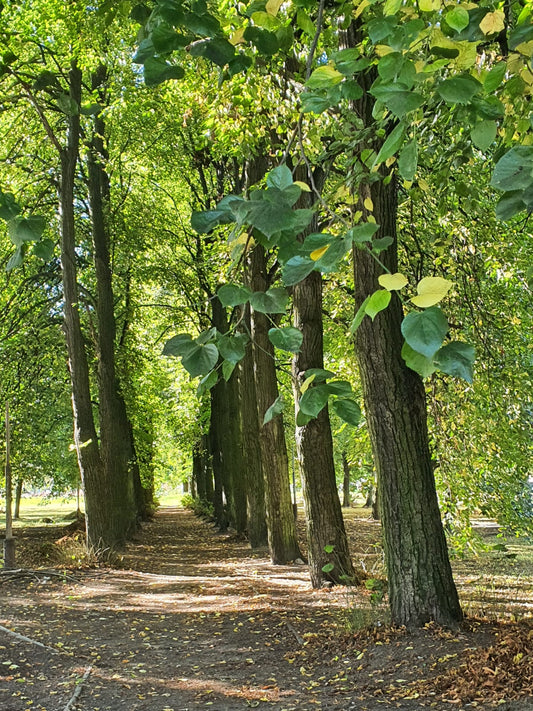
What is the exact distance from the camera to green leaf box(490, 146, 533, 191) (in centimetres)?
122

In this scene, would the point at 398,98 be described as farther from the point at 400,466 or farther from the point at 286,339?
the point at 400,466

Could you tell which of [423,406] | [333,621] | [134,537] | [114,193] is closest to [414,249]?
[423,406]

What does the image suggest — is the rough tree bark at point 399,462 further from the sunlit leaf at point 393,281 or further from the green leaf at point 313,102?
the sunlit leaf at point 393,281

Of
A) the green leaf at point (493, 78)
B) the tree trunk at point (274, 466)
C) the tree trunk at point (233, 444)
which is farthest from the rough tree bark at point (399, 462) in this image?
the tree trunk at point (233, 444)

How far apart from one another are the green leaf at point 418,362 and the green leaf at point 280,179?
37 cm

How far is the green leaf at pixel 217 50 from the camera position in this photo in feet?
4.74

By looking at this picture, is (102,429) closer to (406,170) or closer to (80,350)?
(80,350)

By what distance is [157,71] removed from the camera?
4.71ft

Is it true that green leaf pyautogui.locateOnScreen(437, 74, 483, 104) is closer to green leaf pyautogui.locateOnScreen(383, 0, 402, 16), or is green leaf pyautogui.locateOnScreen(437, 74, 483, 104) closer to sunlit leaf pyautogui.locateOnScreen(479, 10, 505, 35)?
green leaf pyautogui.locateOnScreen(383, 0, 402, 16)

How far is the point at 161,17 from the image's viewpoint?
4.64ft

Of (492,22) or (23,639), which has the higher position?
(492,22)

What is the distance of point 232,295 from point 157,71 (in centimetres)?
49

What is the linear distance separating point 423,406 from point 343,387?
210 inches

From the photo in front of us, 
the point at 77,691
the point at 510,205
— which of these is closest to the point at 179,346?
the point at 510,205
